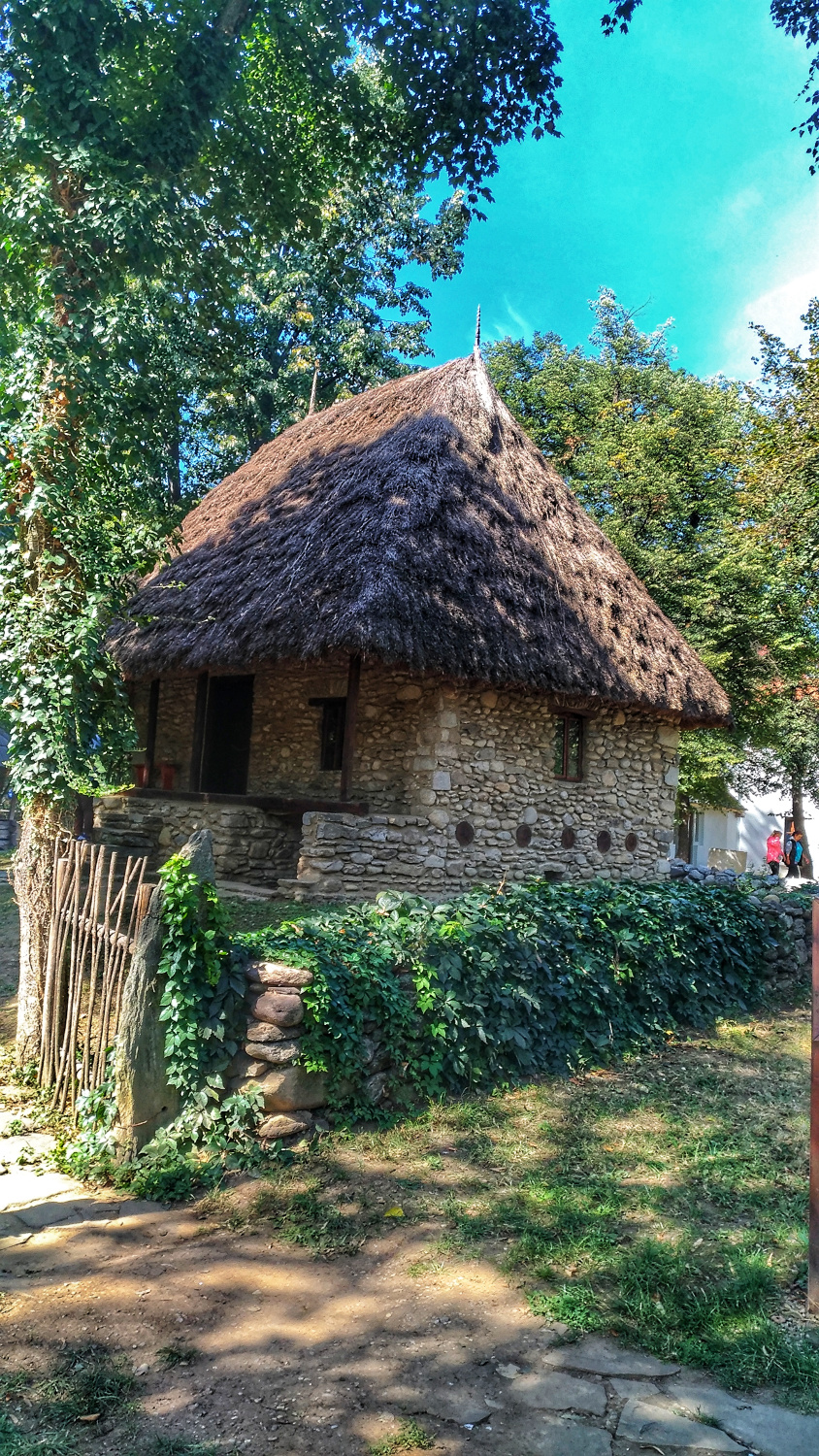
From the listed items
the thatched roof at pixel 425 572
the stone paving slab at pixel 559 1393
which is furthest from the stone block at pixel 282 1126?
the thatched roof at pixel 425 572

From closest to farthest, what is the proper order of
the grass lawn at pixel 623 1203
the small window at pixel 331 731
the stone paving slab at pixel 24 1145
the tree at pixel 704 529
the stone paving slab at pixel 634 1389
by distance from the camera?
the stone paving slab at pixel 634 1389
the grass lawn at pixel 623 1203
the stone paving slab at pixel 24 1145
the small window at pixel 331 731
the tree at pixel 704 529

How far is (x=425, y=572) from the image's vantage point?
394 inches

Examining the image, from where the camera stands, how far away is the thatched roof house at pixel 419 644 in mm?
9945

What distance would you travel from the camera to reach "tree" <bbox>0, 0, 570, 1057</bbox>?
6238 millimetres

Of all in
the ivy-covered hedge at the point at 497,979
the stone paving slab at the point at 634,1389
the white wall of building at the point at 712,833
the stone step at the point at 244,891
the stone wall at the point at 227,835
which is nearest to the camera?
the stone paving slab at the point at 634,1389

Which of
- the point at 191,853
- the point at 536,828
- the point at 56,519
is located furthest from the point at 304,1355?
the point at 536,828

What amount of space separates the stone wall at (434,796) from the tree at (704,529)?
451 centimetres

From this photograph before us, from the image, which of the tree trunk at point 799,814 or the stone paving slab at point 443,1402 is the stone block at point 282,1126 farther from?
the tree trunk at point 799,814

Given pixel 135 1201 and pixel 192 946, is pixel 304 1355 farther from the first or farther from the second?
pixel 192 946

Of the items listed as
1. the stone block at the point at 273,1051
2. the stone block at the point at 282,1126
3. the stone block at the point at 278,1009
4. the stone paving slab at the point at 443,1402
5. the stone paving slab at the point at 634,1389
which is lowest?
the stone paving slab at the point at 443,1402

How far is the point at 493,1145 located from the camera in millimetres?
5004

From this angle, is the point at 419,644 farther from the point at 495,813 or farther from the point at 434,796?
the point at 495,813

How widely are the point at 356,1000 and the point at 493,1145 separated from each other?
1033 mm

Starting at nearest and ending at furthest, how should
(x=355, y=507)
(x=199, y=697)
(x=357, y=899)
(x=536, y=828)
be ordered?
(x=357, y=899) < (x=355, y=507) < (x=536, y=828) < (x=199, y=697)
